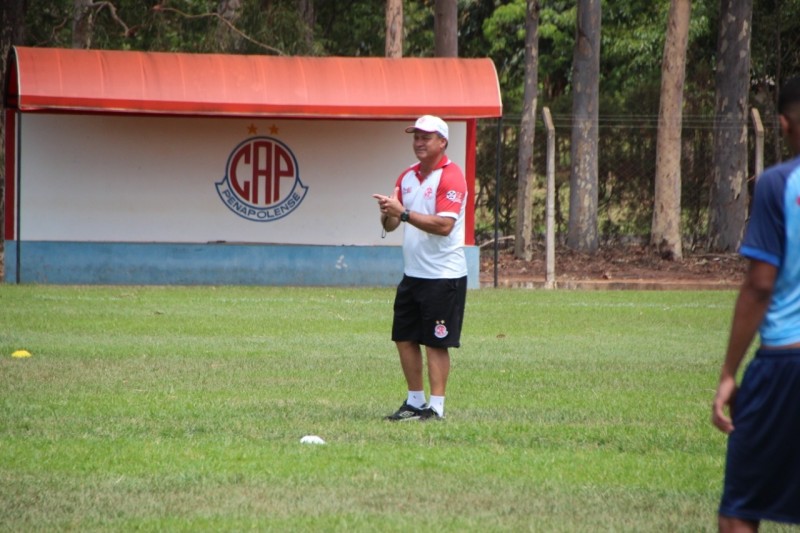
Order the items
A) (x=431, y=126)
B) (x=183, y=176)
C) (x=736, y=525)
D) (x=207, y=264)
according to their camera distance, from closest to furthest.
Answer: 1. (x=736, y=525)
2. (x=431, y=126)
3. (x=207, y=264)
4. (x=183, y=176)

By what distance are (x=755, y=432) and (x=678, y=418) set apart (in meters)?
→ 5.04

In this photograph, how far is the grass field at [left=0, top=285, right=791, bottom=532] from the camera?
6.50 m

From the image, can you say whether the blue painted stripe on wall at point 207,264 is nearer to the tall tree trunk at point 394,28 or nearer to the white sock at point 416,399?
the tall tree trunk at point 394,28

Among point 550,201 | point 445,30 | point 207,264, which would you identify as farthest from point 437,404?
point 445,30

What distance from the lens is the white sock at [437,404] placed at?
30.2 ft

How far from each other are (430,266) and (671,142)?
16.9 meters

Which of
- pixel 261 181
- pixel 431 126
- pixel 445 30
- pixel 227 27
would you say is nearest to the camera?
pixel 431 126

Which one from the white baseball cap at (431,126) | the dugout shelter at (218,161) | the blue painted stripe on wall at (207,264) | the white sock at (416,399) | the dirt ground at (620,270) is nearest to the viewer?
the white baseball cap at (431,126)

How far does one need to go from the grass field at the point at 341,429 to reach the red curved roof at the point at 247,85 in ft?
17.2

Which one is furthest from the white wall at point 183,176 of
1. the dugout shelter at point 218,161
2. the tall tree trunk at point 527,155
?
the tall tree trunk at point 527,155

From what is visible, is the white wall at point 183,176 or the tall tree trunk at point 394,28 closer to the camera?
the white wall at point 183,176

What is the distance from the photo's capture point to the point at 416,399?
30.5ft

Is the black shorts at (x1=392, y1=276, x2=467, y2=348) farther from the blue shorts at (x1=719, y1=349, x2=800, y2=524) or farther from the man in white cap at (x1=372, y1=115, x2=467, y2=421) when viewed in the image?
the blue shorts at (x1=719, y1=349, x2=800, y2=524)

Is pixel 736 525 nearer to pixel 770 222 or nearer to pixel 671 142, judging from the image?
pixel 770 222
